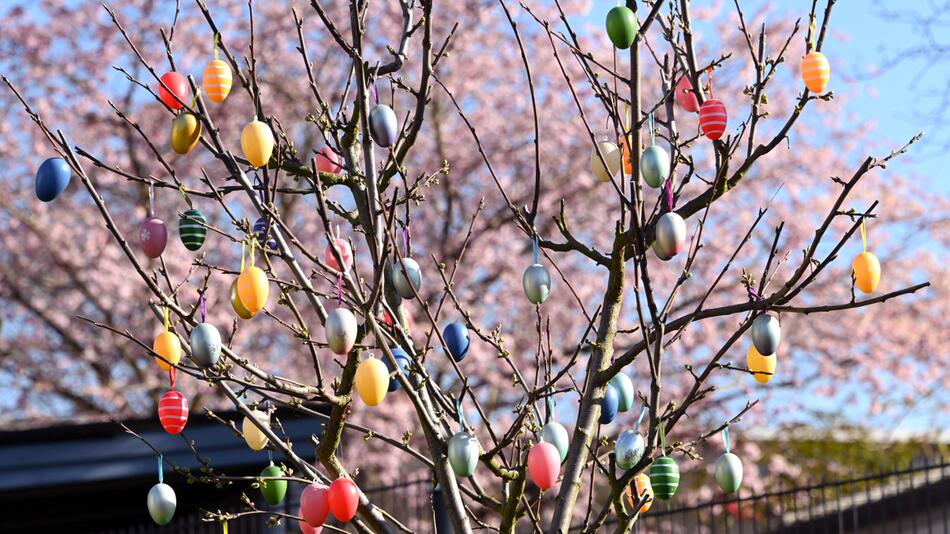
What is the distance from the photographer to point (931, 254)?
54.0 ft

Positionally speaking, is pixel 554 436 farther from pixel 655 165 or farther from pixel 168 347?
pixel 168 347

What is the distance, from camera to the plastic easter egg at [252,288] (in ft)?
11.3

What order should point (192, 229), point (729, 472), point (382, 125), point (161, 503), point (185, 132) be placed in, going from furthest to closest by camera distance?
point (161, 503), point (192, 229), point (729, 472), point (185, 132), point (382, 125)

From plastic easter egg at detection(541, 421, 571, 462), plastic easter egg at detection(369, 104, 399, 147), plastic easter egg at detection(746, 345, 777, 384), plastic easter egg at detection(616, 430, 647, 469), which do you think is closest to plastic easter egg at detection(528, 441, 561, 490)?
plastic easter egg at detection(541, 421, 571, 462)

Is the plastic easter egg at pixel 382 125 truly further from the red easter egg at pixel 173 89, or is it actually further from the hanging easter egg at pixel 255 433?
the hanging easter egg at pixel 255 433

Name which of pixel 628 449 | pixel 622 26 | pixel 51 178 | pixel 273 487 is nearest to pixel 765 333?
pixel 628 449

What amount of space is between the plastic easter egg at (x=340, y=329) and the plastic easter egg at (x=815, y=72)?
1650mm

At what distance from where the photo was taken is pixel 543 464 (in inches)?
132

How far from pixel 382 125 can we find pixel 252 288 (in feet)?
2.08

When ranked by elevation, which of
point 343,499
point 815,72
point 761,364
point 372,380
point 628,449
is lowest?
point 343,499

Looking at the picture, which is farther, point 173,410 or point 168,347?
point 173,410

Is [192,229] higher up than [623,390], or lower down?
higher up

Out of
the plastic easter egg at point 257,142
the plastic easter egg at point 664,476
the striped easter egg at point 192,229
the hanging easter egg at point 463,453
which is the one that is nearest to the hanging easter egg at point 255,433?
the striped easter egg at point 192,229

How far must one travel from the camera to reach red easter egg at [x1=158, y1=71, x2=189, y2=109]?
3.76 metres
